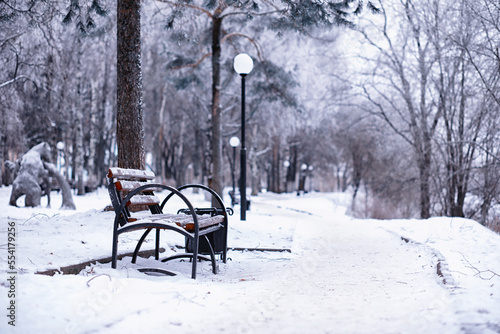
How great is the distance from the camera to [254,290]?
3.88 m

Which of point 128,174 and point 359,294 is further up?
point 128,174

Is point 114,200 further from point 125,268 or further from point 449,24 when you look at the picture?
point 449,24

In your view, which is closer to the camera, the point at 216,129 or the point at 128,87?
the point at 128,87

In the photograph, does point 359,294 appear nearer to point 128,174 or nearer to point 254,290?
point 254,290

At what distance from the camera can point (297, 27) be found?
360 inches

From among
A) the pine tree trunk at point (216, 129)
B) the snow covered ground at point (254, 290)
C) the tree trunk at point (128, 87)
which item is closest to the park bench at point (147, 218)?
the snow covered ground at point (254, 290)

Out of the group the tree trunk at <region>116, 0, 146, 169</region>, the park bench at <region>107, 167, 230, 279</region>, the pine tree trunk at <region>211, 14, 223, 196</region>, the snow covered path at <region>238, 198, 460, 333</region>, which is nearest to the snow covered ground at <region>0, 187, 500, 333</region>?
the snow covered path at <region>238, 198, 460, 333</region>

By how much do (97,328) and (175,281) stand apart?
4.14 feet

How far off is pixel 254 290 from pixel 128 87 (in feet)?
14.1

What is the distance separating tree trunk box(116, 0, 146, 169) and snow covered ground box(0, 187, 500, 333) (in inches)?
43.8

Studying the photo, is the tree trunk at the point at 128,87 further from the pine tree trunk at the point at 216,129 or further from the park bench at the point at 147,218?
the pine tree trunk at the point at 216,129

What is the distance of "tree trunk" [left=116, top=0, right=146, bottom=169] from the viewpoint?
6859mm

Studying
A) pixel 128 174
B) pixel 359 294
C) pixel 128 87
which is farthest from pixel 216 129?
pixel 359 294

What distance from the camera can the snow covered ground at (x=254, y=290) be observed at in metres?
2.75
